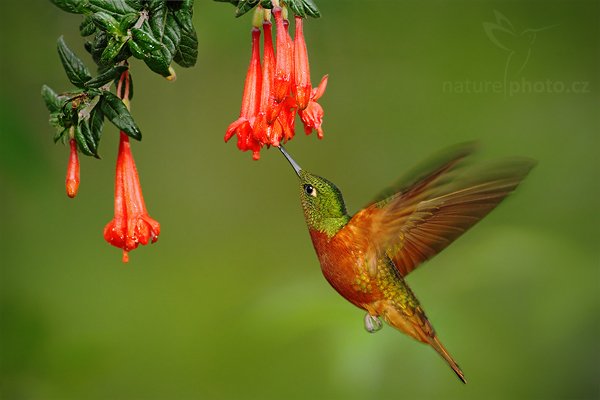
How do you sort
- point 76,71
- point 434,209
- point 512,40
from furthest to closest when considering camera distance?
point 512,40 → point 434,209 → point 76,71

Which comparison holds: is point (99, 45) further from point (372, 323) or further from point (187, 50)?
point (372, 323)

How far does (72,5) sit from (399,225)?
103 centimetres

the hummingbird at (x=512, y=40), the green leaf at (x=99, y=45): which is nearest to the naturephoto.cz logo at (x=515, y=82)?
the hummingbird at (x=512, y=40)

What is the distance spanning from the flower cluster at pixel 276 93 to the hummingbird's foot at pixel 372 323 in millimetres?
697

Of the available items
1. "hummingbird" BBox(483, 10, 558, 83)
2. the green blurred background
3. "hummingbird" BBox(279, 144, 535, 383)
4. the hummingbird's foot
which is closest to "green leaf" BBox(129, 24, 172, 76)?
"hummingbird" BBox(279, 144, 535, 383)

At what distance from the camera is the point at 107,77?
1504 mm

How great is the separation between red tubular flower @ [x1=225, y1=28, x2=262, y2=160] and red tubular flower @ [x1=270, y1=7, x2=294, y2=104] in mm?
60

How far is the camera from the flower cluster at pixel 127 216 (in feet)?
5.85

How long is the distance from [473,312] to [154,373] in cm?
149

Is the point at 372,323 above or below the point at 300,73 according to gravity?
below

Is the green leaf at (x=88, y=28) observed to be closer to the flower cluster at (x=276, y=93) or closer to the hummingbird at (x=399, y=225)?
the flower cluster at (x=276, y=93)

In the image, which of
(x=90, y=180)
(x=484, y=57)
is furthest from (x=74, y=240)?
(x=484, y=57)

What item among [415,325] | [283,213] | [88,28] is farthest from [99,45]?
[283,213]

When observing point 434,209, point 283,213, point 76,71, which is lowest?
point 283,213
